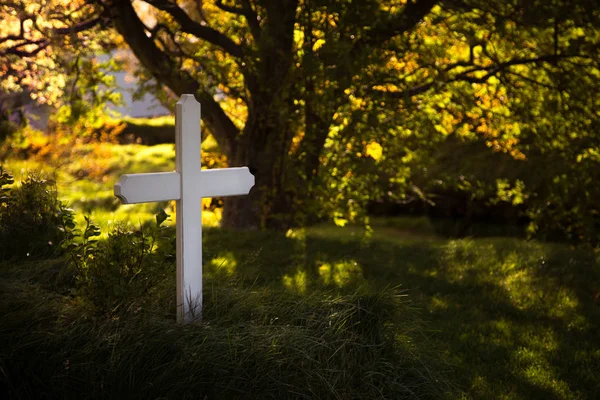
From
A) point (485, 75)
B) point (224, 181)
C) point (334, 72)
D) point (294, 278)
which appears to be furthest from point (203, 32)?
point (224, 181)

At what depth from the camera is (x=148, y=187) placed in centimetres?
355

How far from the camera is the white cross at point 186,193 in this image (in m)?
3.60

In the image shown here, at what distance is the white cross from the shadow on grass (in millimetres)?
759

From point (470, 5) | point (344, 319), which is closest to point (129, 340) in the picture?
point (344, 319)

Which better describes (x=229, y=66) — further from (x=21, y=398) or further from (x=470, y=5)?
(x=21, y=398)

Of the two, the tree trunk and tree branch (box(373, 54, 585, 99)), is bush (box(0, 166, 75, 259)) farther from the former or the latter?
tree branch (box(373, 54, 585, 99))

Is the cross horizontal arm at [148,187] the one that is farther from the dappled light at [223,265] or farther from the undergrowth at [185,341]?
the dappled light at [223,265]

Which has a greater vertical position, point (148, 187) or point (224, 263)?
point (148, 187)

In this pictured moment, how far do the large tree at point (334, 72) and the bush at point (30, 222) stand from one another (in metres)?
2.44

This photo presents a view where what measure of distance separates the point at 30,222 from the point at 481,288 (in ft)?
12.2

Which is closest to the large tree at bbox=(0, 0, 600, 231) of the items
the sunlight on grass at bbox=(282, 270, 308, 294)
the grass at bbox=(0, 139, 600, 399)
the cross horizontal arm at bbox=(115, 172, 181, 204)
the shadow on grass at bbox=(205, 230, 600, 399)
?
the shadow on grass at bbox=(205, 230, 600, 399)

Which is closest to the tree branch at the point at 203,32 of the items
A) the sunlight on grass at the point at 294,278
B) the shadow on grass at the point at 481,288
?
the shadow on grass at the point at 481,288

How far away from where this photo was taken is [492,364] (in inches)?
183

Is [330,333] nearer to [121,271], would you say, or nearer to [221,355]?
[221,355]
